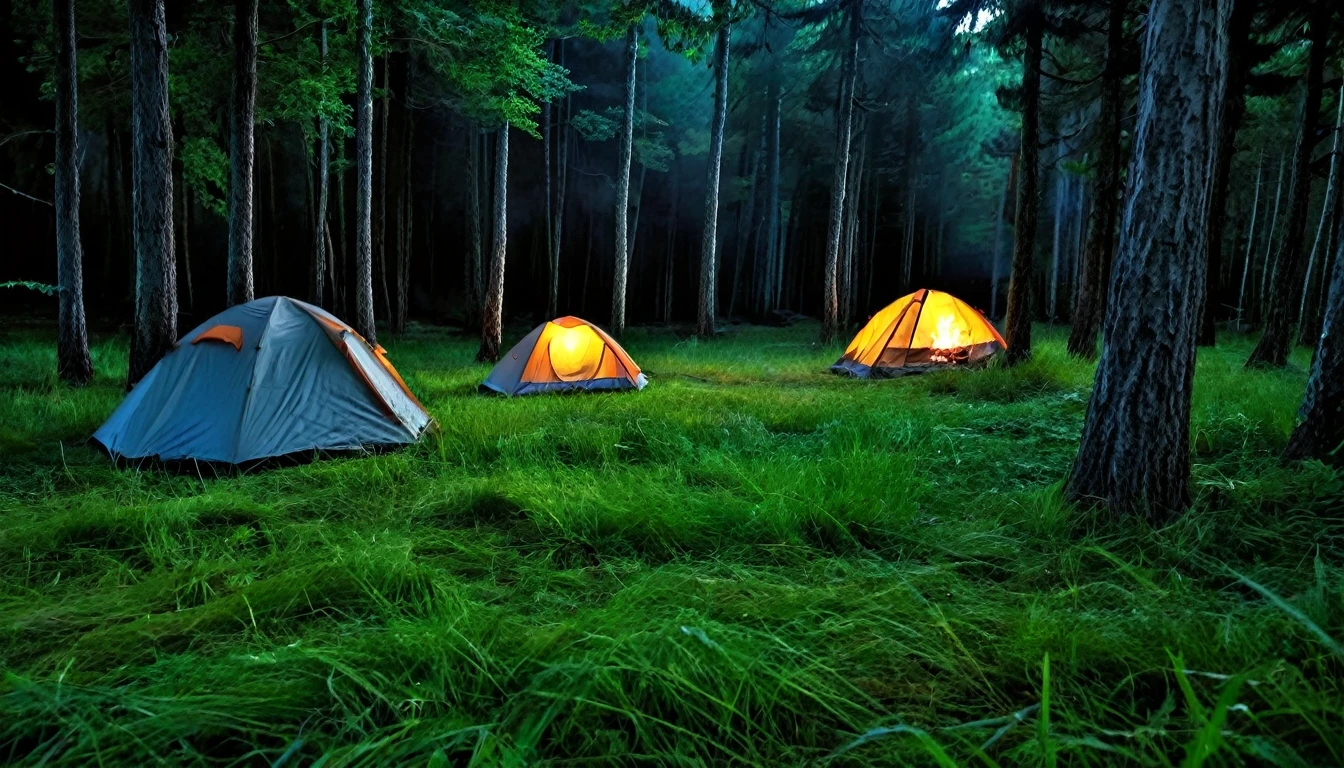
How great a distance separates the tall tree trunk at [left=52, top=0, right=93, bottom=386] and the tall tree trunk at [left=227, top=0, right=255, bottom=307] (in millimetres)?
1882

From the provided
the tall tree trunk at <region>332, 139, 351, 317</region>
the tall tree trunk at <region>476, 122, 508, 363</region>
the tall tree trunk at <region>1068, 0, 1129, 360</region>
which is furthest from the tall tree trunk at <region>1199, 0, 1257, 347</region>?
the tall tree trunk at <region>332, 139, 351, 317</region>

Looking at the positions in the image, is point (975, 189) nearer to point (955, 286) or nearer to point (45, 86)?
point (955, 286)

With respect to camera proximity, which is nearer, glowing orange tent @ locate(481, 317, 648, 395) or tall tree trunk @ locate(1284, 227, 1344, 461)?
tall tree trunk @ locate(1284, 227, 1344, 461)

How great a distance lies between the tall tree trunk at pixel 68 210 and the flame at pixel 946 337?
1295 cm

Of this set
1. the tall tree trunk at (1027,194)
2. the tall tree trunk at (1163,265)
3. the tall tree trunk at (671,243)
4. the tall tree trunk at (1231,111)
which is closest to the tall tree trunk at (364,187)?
the tall tree trunk at (1163,265)

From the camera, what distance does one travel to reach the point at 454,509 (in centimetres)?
368

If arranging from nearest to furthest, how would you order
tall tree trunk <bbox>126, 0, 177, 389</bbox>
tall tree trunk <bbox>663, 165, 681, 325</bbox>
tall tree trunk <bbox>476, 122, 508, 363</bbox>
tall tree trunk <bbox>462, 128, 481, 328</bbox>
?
tall tree trunk <bbox>126, 0, 177, 389</bbox> < tall tree trunk <bbox>476, 122, 508, 363</bbox> < tall tree trunk <bbox>462, 128, 481, 328</bbox> < tall tree trunk <bbox>663, 165, 681, 325</bbox>

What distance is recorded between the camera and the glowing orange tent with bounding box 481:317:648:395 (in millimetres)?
8648

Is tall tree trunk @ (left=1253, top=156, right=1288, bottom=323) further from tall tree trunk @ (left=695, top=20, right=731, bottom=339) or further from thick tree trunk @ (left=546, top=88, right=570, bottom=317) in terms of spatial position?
thick tree trunk @ (left=546, top=88, right=570, bottom=317)

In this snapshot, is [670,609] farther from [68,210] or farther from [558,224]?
[558,224]

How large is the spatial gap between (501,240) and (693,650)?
1126cm

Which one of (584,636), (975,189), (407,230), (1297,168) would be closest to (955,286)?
(975,189)

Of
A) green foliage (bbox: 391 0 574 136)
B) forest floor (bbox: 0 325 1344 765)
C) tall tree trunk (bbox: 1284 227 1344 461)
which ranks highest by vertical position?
green foliage (bbox: 391 0 574 136)

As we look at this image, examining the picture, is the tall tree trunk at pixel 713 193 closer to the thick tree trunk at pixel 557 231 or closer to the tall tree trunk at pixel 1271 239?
the thick tree trunk at pixel 557 231
